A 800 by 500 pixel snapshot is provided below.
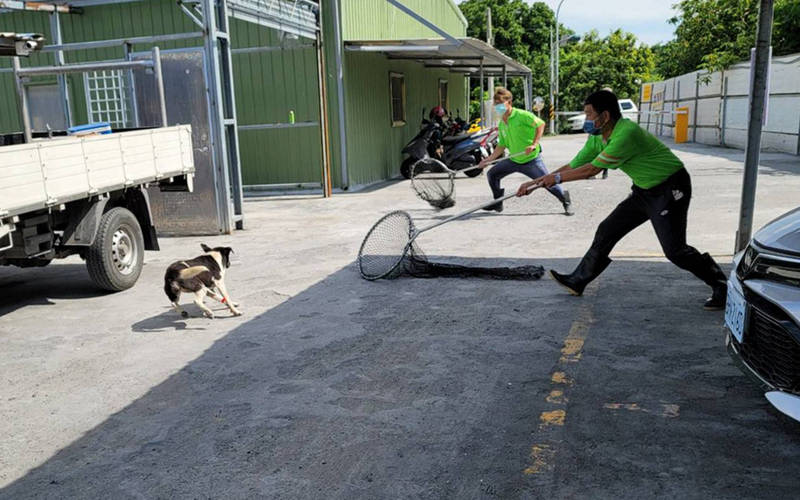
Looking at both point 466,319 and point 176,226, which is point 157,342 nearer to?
point 466,319

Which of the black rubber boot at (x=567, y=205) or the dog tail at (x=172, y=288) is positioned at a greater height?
the dog tail at (x=172, y=288)

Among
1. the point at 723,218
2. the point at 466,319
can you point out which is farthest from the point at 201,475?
the point at 723,218

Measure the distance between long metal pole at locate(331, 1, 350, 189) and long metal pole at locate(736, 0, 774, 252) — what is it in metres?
9.24

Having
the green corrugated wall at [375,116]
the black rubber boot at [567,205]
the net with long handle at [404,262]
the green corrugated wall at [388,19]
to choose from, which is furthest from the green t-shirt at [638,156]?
the green corrugated wall at [388,19]

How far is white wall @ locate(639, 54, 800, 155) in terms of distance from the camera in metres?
19.5

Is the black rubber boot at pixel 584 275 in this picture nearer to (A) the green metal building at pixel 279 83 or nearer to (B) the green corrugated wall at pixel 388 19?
(A) the green metal building at pixel 279 83

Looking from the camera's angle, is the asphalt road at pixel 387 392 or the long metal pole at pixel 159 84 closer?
the asphalt road at pixel 387 392

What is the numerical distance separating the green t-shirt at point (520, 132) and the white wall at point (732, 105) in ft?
30.4

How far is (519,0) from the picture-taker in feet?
167

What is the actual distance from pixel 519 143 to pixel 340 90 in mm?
5663

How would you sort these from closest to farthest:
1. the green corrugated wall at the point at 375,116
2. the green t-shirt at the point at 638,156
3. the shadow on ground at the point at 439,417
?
the shadow on ground at the point at 439,417
the green t-shirt at the point at 638,156
the green corrugated wall at the point at 375,116

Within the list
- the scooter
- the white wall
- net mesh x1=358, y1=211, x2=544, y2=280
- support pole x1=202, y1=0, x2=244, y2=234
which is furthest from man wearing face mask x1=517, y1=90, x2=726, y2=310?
the white wall

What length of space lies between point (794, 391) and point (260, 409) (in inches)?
109

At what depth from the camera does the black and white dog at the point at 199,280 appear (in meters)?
6.02
